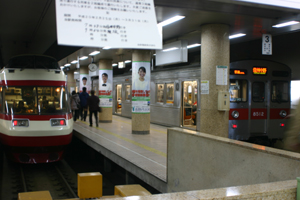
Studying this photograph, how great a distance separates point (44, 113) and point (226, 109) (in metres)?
5.14

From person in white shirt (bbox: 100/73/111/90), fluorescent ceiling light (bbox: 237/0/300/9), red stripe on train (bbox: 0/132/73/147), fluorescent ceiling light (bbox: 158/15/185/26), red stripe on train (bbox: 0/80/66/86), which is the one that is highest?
fluorescent ceiling light (bbox: 158/15/185/26)

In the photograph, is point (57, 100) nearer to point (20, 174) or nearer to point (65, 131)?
point (65, 131)

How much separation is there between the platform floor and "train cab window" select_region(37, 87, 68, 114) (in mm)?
1565

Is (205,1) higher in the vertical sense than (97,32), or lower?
higher

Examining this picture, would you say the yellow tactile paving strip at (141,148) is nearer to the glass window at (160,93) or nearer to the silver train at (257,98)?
the silver train at (257,98)

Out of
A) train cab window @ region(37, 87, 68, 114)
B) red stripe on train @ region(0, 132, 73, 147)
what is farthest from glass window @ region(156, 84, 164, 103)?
red stripe on train @ region(0, 132, 73, 147)

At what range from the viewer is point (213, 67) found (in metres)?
8.52

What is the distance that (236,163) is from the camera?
423 cm

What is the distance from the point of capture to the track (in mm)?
7883

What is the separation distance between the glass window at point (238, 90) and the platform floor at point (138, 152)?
9.14 ft

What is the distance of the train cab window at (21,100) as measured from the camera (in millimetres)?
8745

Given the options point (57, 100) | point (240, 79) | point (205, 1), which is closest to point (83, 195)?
point (205, 1)

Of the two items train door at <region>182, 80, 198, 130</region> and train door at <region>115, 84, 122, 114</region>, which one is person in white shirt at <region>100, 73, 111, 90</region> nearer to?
train door at <region>115, 84, 122, 114</region>

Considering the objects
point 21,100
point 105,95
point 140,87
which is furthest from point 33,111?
point 105,95
